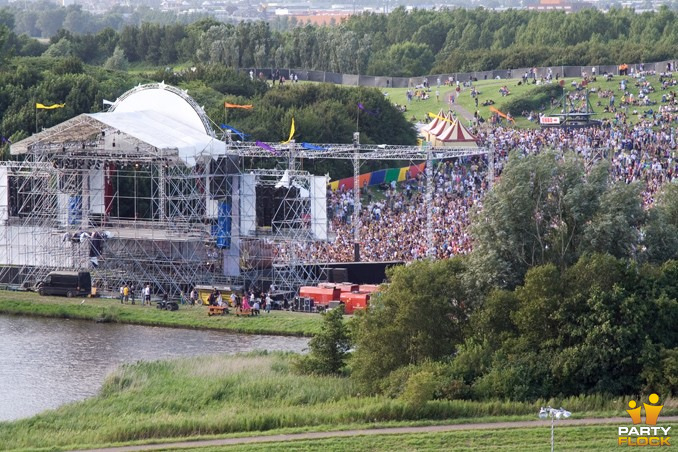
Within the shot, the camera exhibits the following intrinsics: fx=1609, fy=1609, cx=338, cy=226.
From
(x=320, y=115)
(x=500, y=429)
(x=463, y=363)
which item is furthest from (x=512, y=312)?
(x=320, y=115)

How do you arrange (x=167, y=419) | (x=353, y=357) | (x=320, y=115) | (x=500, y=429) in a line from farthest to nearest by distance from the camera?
(x=320, y=115)
(x=353, y=357)
(x=167, y=419)
(x=500, y=429)

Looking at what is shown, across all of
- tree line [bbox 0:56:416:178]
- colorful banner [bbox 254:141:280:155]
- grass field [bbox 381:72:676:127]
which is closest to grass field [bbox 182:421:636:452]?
colorful banner [bbox 254:141:280:155]

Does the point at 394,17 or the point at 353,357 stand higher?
the point at 394,17

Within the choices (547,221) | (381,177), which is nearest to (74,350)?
(547,221)

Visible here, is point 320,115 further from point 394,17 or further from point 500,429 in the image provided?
point 394,17

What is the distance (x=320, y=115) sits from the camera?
85312 millimetres

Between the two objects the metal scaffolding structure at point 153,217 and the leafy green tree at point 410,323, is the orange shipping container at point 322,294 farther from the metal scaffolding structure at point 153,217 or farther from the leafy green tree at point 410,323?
the leafy green tree at point 410,323

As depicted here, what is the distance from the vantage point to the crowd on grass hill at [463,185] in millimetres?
61781

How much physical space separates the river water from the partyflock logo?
49.5 ft

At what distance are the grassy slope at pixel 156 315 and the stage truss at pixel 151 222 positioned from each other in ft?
7.51

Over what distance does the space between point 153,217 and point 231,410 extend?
2108 centimetres

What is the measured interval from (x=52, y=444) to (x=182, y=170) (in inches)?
940

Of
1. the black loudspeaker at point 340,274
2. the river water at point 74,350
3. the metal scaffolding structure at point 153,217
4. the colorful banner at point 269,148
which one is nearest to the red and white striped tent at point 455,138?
the colorful banner at point 269,148

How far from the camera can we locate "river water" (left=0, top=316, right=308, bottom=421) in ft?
140
